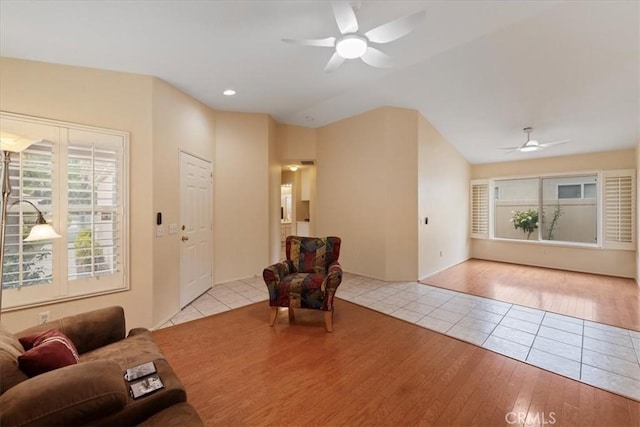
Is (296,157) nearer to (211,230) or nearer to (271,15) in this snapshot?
(211,230)

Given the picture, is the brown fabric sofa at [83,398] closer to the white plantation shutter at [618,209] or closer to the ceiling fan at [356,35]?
the ceiling fan at [356,35]

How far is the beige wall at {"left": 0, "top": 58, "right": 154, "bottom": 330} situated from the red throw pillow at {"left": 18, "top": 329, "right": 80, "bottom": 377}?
1.36 meters

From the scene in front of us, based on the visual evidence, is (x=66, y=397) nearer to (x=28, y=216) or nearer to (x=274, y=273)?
(x=274, y=273)

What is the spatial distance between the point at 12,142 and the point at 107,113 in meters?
0.96

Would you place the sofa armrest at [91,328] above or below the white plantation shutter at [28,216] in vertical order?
below

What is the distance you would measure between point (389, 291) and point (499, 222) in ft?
14.6

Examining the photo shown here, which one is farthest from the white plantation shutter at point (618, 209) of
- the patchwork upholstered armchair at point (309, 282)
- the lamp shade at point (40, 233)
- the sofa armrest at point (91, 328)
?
the lamp shade at point (40, 233)

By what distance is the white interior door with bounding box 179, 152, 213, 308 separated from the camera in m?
3.55

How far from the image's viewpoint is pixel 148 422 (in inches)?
44.5

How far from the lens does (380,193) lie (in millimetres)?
4570

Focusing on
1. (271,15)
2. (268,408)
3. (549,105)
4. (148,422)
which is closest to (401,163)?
(549,105)

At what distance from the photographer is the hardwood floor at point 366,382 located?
66.6 inches

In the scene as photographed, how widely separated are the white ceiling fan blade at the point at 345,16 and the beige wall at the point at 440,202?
3045mm

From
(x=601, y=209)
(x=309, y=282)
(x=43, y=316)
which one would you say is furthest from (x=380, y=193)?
(x=601, y=209)
